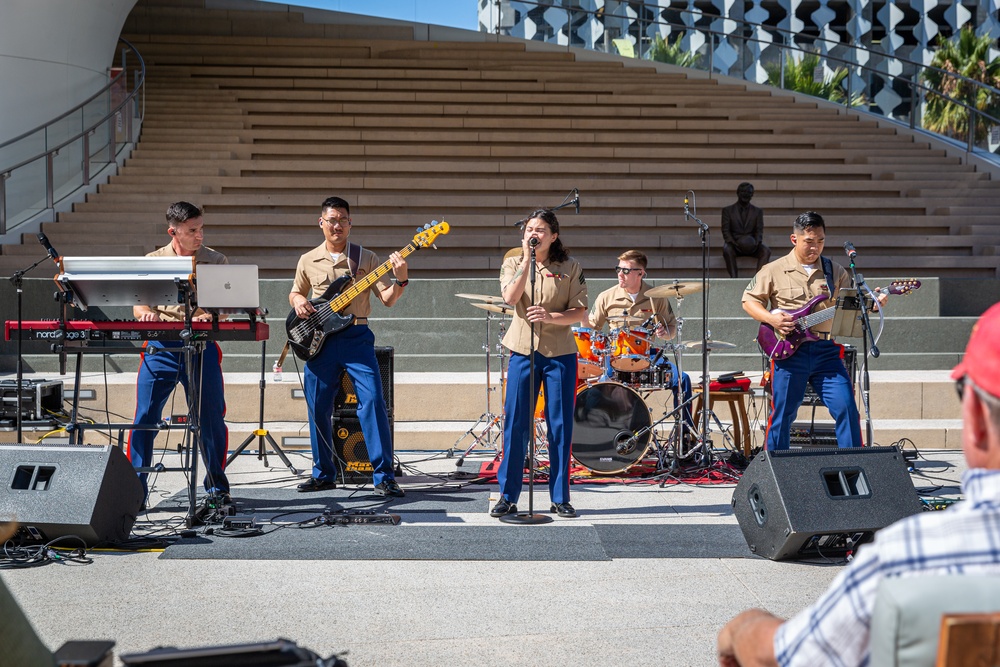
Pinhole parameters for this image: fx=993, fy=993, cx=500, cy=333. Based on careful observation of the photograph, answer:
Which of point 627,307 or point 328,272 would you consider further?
point 627,307

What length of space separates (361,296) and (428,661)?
11.5ft

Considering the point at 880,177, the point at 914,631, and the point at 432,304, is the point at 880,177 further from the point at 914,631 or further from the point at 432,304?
the point at 914,631

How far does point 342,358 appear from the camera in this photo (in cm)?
668

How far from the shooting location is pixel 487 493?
684cm

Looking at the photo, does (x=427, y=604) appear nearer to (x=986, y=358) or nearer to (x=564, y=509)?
(x=564, y=509)

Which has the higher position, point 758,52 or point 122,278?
point 758,52

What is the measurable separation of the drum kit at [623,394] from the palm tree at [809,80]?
1138cm

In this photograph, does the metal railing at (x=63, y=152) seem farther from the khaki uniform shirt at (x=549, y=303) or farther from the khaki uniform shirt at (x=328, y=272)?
the khaki uniform shirt at (x=549, y=303)

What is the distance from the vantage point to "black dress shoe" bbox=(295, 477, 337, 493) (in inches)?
269

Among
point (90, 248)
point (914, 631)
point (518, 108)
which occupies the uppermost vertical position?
point (518, 108)

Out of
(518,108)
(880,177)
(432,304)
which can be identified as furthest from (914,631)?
(518,108)

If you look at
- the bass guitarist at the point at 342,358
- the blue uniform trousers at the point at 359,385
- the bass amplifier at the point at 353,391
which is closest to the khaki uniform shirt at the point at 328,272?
the bass guitarist at the point at 342,358

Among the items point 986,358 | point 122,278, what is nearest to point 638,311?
point 122,278

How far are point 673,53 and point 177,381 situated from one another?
14.7 meters
